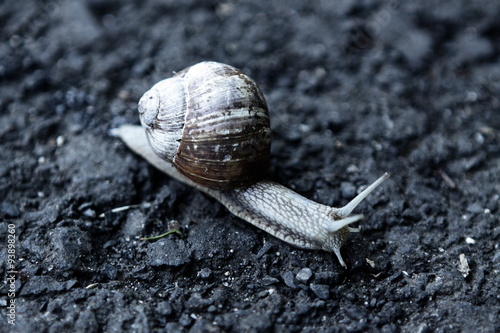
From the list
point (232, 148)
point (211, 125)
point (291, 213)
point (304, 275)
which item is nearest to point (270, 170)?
point (291, 213)

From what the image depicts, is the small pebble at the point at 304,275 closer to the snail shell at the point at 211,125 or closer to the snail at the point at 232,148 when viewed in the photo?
the snail at the point at 232,148

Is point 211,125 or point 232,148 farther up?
point 211,125

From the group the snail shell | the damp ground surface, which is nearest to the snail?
the snail shell

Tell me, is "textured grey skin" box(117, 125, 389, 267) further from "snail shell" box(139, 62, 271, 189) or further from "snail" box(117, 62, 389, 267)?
"snail shell" box(139, 62, 271, 189)

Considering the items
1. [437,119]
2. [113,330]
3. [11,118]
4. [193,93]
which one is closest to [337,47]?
[437,119]

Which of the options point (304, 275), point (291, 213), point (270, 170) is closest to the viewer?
point (304, 275)

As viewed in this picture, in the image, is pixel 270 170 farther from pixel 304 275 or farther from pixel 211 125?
pixel 304 275

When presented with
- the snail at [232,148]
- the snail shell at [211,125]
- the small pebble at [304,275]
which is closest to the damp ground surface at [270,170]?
the small pebble at [304,275]
